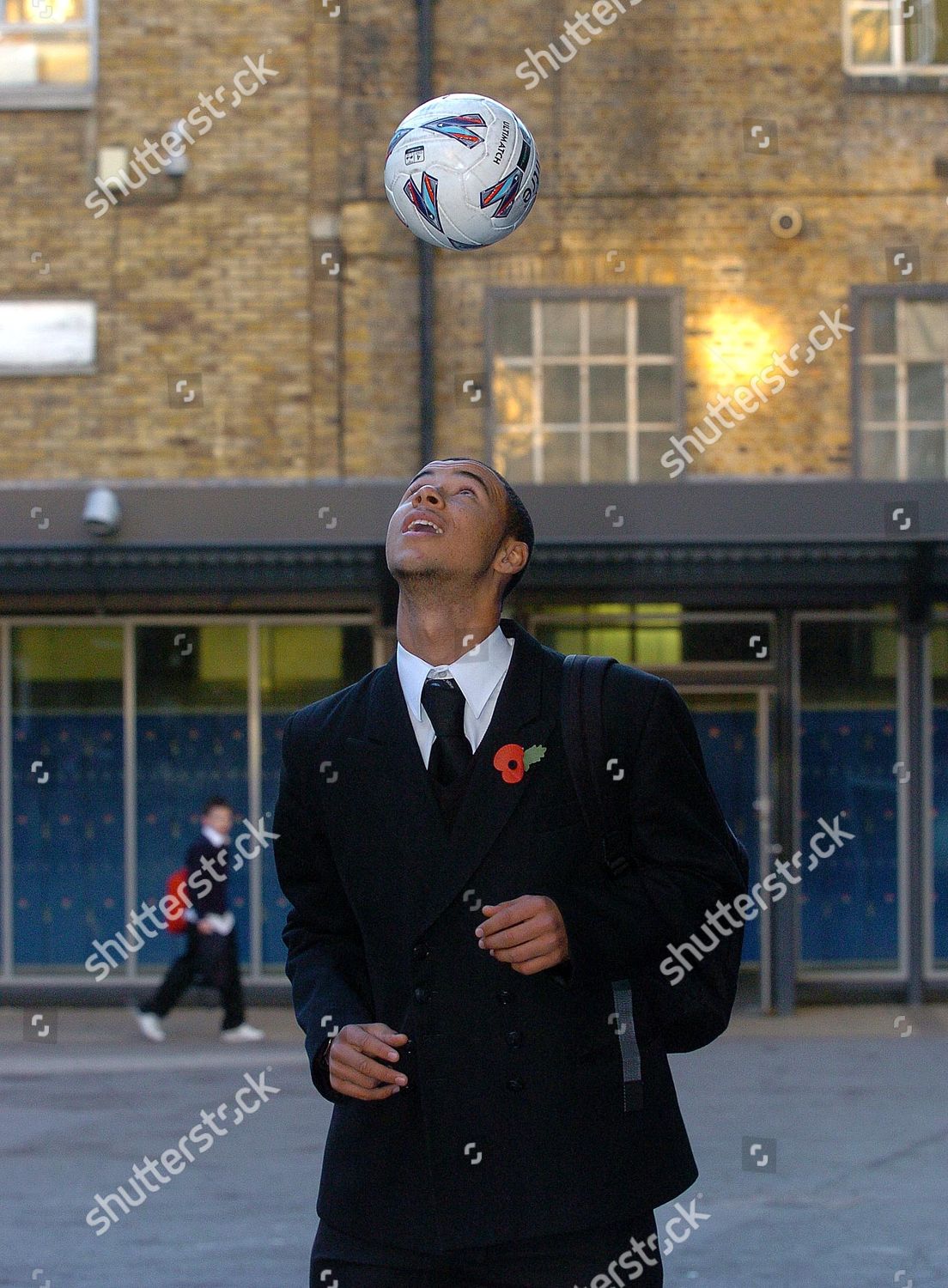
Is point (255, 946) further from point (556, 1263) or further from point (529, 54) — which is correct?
point (556, 1263)

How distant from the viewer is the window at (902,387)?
46.5 ft

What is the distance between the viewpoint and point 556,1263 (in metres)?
2.96

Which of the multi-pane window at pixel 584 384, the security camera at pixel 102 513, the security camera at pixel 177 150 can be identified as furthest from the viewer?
the security camera at pixel 177 150

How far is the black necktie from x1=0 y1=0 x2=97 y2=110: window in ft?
40.1

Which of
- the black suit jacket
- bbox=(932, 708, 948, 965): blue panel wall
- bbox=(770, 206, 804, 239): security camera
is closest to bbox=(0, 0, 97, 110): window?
bbox=(770, 206, 804, 239): security camera

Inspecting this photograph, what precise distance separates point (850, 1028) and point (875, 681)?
257 centimetres

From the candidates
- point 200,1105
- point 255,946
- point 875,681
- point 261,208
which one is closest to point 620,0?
point 261,208

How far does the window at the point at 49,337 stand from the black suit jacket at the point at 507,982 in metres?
11.7

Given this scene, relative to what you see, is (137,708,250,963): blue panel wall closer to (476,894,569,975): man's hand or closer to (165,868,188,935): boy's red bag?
(165,868,188,935): boy's red bag

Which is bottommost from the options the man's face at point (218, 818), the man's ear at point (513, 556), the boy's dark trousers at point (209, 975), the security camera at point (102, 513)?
the boy's dark trousers at point (209, 975)

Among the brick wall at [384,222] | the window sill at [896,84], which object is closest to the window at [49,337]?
the brick wall at [384,222]

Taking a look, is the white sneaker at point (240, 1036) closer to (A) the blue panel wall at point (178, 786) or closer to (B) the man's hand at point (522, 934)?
(A) the blue panel wall at point (178, 786)

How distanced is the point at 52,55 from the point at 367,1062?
1293cm

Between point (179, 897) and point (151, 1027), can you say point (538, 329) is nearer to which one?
point (179, 897)
